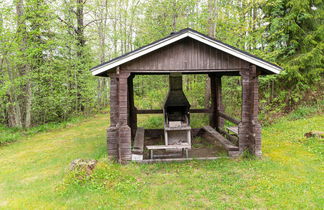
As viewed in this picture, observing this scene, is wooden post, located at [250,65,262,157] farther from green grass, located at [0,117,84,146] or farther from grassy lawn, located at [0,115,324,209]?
green grass, located at [0,117,84,146]

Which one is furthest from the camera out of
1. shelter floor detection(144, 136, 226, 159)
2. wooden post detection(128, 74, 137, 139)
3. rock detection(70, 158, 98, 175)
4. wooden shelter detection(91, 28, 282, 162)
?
wooden post detection(128, 74, 137, 139)

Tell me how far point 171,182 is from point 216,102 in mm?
5241

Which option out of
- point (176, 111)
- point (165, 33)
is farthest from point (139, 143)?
point (165, 33)

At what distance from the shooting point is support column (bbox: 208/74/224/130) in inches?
375

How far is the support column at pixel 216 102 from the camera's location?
9.53 m

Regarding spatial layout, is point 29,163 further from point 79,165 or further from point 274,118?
point 274,118

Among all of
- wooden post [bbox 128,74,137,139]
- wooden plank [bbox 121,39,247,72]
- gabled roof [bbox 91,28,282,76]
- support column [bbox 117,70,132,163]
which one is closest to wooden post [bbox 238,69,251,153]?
gabled roof [bbox 91,28,282,76]

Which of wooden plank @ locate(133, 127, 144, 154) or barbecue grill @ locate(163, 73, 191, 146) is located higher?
barbecue grill @ locate(163, 73, 191, 146)

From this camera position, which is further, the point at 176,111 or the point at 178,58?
the point at 176,111

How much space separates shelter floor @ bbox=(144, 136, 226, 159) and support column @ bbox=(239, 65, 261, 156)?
0.92 metres

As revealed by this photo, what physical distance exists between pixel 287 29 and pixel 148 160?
10.9 m

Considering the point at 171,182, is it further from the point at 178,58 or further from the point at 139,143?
the point at 178,58

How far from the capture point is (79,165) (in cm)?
553

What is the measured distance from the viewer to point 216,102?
32.0ft
